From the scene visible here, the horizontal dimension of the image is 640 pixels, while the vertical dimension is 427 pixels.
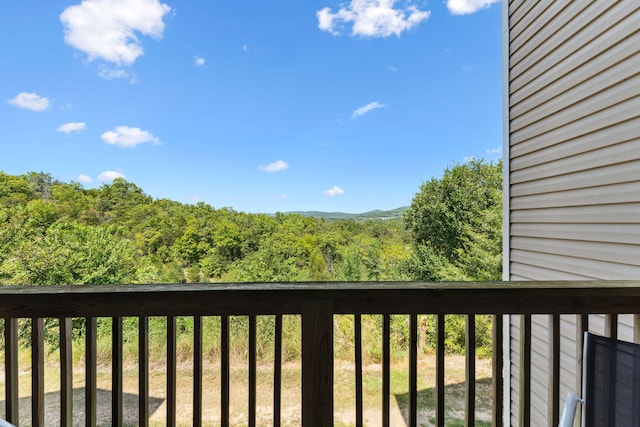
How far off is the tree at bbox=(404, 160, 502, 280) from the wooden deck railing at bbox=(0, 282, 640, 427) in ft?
21.7

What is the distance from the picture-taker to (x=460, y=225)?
25.7 ft

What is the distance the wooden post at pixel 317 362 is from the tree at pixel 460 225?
6961mm

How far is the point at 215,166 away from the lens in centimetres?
1237

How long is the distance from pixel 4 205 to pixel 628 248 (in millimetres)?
10188

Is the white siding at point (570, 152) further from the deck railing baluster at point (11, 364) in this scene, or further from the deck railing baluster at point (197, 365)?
the deck railing baluster at point (11, 364)

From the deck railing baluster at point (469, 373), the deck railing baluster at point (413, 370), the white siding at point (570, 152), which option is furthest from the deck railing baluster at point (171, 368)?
the white siding at point (570, 152)

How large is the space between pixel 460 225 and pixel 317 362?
7.53 meters

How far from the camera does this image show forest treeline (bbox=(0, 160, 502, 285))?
7184mm

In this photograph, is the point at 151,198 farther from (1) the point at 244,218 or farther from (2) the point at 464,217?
(2) the point at 464,217

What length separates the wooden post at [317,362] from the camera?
3.54 feet

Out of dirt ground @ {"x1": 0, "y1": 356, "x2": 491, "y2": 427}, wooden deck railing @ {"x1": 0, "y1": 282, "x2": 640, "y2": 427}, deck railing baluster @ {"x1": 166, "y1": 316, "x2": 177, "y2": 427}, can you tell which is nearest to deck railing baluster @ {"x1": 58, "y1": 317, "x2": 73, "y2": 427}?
wooden deck railing @ {"x1": 0, "y1": 282, "x2": 640, "y2": 427}

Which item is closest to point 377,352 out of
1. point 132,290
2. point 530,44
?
point 530,44

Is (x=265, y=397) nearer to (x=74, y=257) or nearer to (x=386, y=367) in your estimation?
(x=386, y=367)

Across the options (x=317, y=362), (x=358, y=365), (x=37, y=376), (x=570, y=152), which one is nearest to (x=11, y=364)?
(x=37, y=376)
